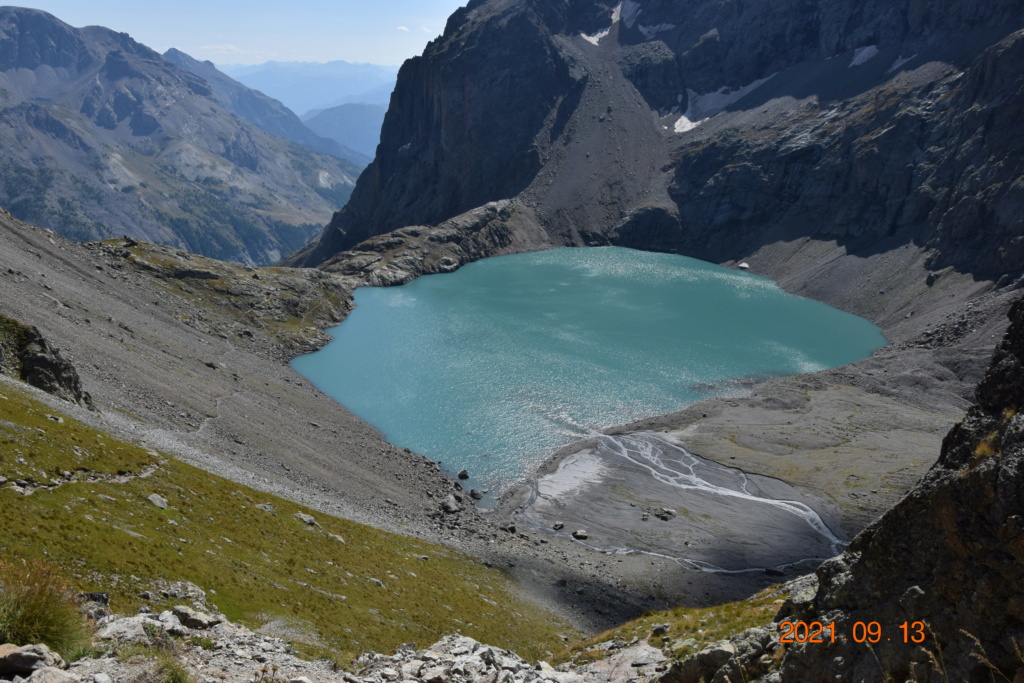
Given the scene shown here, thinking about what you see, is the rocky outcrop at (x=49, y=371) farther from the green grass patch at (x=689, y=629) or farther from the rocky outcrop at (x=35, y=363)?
the green grass patch at (x=689, y=629)

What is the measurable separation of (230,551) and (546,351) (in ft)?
270

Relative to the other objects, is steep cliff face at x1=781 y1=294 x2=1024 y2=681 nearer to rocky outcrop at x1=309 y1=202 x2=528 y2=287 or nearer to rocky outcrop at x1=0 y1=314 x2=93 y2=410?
rocky outcrop at x1=0 y1=314 x2=93 y2=410

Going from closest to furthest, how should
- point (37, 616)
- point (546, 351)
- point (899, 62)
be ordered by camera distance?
point (37, 616)
point (546, 351)
point (899, 62)

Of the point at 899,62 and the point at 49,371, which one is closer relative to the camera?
the point at 49,371

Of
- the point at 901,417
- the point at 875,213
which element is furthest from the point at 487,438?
the point at 875,213

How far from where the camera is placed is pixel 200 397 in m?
68.1

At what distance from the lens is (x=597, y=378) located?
9988 centimetres

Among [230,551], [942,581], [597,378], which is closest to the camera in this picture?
[942,581]

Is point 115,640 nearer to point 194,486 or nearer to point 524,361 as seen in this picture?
point 194,486

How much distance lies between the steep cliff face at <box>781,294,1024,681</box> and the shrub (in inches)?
648

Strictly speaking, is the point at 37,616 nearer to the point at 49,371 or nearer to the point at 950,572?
the point at 950,572

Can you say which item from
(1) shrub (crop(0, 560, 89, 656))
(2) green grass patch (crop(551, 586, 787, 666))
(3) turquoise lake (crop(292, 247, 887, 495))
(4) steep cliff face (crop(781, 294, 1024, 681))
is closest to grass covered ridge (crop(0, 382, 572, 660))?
(1) shrub (crop(0, 560, 89, 656))

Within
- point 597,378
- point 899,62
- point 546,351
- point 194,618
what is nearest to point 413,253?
point 546,351

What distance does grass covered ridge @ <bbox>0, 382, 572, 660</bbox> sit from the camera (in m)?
24.7
